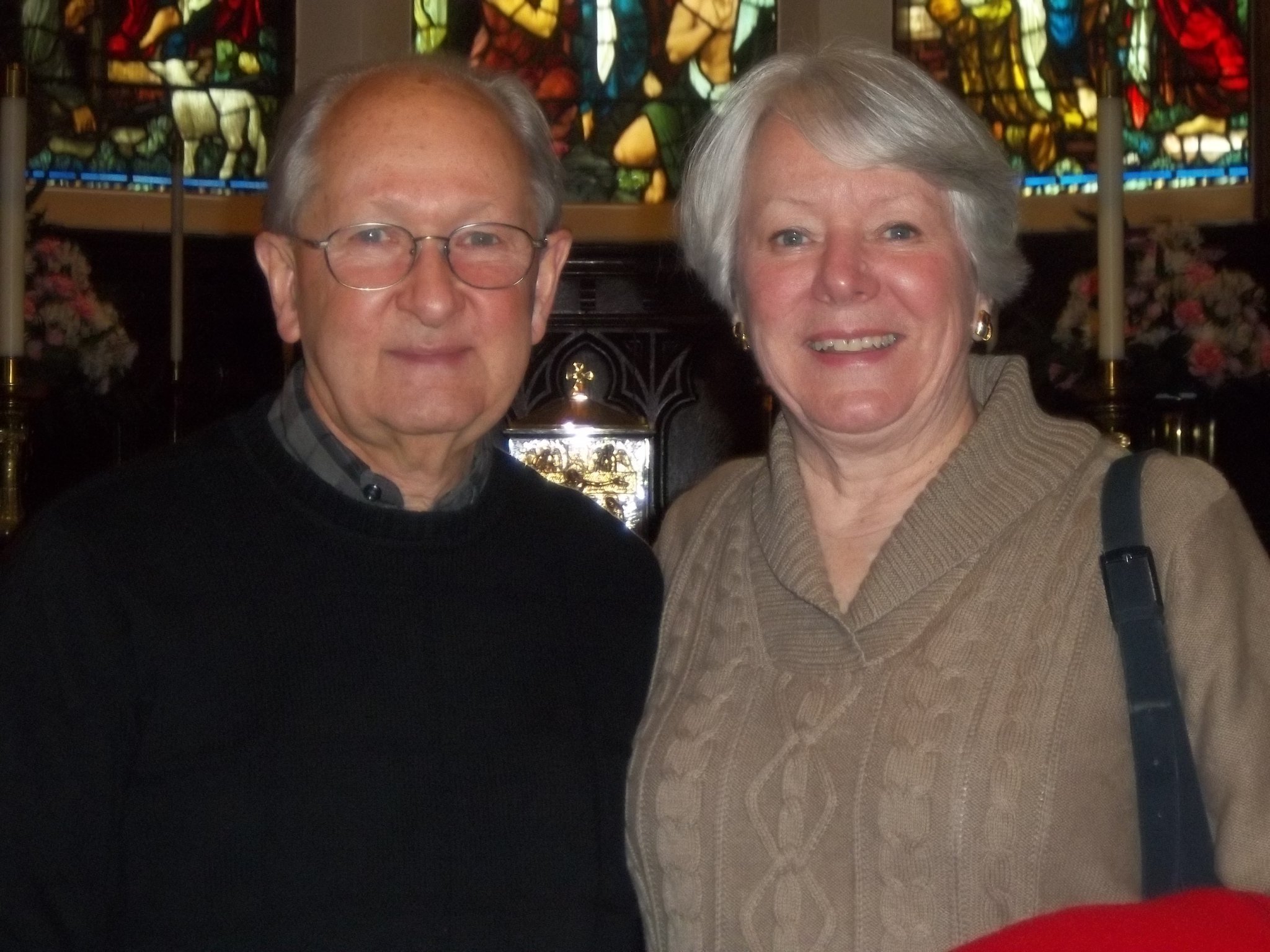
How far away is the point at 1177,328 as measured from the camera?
385 cm

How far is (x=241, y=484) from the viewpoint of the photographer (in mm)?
1903

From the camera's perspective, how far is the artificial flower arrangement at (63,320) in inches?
160

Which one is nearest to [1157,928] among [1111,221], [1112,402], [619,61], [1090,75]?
[1112,402]

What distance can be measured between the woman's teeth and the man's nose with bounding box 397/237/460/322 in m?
0.41

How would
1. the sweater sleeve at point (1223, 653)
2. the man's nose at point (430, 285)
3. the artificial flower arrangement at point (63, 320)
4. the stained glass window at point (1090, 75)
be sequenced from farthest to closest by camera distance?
the stained glass window at point (1090, 75)
the artificial flower arrangement at point (63, 320)
the man's nose at point (430, 285)
the sweater sleeve at point (1223, 653)

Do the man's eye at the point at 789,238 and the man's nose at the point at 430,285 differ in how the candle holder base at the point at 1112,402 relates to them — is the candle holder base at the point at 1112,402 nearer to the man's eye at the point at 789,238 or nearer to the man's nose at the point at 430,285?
the man's eye at the point at 789,238

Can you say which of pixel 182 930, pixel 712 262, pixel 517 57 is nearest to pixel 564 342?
pixel 517 57

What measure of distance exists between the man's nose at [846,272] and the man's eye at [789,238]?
0.13 ft

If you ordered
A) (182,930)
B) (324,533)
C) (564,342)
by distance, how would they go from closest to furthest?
1. (182,930)
2. (324,533)
3. (564,342)

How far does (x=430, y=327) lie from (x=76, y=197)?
4.32 metres

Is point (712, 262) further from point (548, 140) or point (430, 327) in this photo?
point (430, 327)

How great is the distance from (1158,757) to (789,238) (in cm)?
70

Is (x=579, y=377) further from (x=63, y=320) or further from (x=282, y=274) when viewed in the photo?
(x=282, y=274)

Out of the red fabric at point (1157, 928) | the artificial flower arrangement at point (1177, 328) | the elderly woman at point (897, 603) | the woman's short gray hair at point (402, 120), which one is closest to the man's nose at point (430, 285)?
the woman's short gray hair at point (402, 120)
